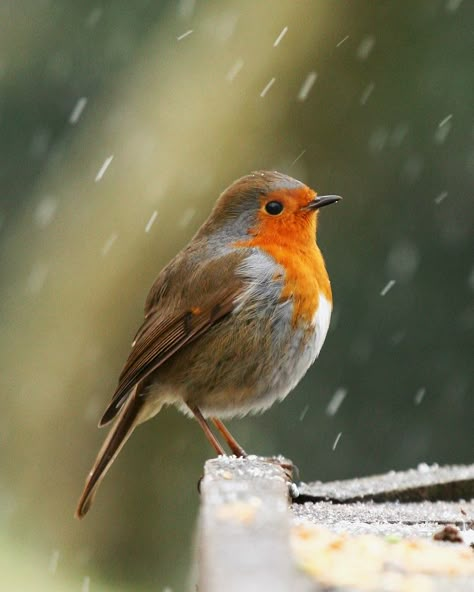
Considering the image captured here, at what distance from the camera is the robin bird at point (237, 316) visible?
383 cm

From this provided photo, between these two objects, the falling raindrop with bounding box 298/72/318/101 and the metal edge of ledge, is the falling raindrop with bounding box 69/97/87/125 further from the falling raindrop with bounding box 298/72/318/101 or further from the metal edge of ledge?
the metal edge of ledge

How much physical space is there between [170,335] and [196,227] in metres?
3.11

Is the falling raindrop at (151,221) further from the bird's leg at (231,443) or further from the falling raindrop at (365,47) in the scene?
the bird's leg at (231,443)

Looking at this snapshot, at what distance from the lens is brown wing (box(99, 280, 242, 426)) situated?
3.90 metres

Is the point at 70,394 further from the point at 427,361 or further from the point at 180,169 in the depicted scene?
the point at 427,361

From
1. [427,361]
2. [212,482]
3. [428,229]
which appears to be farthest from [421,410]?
[212,482]

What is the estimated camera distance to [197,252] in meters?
4.09

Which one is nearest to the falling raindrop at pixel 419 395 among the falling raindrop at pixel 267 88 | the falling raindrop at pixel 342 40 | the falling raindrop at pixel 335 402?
the falling raindrop at pixel 335 402

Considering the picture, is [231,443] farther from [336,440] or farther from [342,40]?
[342,40]

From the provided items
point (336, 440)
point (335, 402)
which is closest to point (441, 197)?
point (335, 402)

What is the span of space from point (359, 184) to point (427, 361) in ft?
4.25

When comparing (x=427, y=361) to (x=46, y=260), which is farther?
(x=427, y=361)

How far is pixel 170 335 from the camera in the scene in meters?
3.95

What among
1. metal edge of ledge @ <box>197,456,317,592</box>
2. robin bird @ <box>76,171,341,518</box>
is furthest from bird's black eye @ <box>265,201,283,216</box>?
metal edge of ledge @ <box>197,456,317,592</box>
